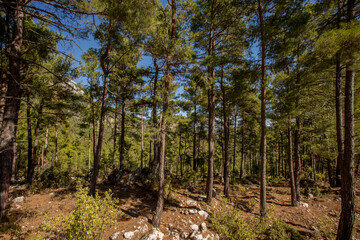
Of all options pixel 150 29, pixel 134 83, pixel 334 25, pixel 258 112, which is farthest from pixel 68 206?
pixel 334 25

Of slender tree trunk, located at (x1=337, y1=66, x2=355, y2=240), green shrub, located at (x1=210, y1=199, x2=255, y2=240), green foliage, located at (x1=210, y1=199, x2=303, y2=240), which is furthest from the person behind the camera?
slender tree trunk, located at (x1=337, y1=66, x2=355, y2=240)

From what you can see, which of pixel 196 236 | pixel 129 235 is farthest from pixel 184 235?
pixel 129 235

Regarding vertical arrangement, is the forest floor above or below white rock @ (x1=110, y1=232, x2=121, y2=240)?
below

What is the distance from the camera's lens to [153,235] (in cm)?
518

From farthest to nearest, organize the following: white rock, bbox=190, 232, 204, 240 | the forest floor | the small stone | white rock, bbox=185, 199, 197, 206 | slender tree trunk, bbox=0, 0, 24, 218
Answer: white rock, bbox=185, 199, 197, 206 < the small stone < the forest floor < white rock, bbox=190, 232, 204, 240 < slender tree trunk, bbox=0, 0, 24, 218

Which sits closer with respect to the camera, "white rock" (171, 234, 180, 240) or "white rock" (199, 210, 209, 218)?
"white rock" (171, 234, 180, 240)

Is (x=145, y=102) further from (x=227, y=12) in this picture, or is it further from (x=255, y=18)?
(x=255, y=18)

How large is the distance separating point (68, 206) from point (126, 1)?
9.43 meters

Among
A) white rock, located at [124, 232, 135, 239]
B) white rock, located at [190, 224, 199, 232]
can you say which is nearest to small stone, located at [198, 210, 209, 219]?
white rock, located at [190, 224, 199, 232]

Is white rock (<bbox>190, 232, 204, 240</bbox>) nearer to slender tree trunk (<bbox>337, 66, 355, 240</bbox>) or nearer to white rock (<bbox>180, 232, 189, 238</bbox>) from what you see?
white rock (<bbox>180, 232, 189, 238</bbox>)

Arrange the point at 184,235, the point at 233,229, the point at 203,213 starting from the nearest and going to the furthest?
1. the point at 233,229
2. the point at 184,235
3. the point at 203,213

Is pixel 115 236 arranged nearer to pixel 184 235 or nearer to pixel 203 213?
pixel 184 235

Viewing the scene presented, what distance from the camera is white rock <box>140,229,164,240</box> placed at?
510cm

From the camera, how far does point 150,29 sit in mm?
6012
